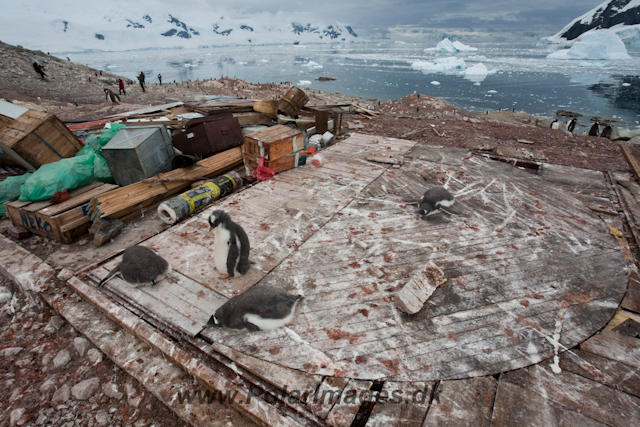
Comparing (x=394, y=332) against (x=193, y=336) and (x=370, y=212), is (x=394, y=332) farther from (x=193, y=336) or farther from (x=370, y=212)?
(x=370, y=212)

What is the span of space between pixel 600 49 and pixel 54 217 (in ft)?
318

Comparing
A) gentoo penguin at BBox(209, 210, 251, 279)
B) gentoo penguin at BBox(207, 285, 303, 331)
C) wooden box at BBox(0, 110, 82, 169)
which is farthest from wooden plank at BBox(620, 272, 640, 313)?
wooden box at BBox(0, 110, 82, 169)

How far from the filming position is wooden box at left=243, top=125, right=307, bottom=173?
6812 millimetres

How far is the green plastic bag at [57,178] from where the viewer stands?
5562 mm

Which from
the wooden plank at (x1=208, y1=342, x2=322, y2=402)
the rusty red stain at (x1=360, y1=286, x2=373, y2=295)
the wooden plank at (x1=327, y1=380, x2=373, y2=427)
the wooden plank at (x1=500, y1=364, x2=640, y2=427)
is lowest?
the wooden plank at (x1=208, y1=342, x2=322, y2=402)

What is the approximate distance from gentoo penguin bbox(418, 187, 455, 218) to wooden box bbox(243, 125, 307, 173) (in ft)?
11.3

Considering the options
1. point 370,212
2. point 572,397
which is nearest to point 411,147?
point 370,212

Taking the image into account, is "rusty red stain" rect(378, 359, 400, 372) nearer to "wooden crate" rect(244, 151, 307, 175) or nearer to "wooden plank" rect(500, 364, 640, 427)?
"wooden plank" rect(500, 364, 640, 427)

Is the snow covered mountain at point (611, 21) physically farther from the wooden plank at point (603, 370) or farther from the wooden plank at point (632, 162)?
the wooden plank at point (603, 370)

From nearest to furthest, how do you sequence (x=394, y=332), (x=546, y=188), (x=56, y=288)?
1. (x=394, y=332)
2. (x=56, y=288)
3. (x=546, y=188)

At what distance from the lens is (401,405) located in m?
2.71

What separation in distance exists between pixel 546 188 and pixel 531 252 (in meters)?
2.87

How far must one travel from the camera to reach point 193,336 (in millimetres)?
3340

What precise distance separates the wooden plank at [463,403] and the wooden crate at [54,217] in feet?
21.1
